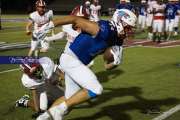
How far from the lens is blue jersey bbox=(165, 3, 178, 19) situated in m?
23.8

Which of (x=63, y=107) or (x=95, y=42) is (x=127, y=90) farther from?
(x=63, y=107)

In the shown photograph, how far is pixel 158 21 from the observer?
22.0 m

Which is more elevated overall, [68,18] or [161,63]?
[68,18]

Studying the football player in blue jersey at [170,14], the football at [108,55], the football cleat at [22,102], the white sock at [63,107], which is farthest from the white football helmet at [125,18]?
the football player in blue jersey at [170,14]

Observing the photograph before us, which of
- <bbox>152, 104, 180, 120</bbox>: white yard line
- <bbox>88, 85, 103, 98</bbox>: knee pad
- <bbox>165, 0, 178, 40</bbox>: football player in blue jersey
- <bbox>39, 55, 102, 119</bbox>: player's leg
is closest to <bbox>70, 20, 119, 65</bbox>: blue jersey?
<bbox>39, 55, 102, 119</bbox>: player's leg

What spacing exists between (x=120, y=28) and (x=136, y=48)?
1201 cm

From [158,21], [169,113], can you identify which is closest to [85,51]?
[169,113]

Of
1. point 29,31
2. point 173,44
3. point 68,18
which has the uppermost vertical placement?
point 68,18

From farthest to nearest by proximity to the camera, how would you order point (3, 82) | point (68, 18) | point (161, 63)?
point (161, 63) < point (3, 82) < point (68, 18)

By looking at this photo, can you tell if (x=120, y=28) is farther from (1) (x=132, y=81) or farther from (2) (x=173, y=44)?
(2) (x=173, y=44)

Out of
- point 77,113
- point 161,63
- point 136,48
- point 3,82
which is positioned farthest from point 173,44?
point 77,113

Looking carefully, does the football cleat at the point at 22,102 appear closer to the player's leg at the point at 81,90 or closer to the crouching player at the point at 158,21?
the player's leg at the point at 81,90

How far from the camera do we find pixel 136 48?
62.4 ft

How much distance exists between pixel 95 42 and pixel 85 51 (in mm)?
249
